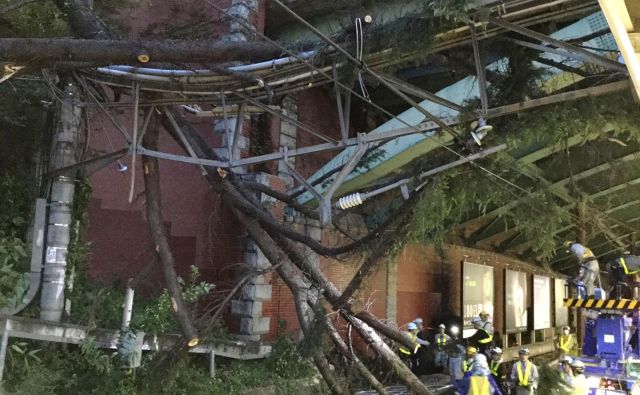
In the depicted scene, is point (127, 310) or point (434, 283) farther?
point (434, 283)

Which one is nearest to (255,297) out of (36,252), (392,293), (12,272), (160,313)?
(160,313)

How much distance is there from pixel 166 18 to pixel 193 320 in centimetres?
716

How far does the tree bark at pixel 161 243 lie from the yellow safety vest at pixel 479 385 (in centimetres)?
497

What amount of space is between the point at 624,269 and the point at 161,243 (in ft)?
34.8

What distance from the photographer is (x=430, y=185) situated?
23.7 ft

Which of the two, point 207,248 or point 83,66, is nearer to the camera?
point 83,66

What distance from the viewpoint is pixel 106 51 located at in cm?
641

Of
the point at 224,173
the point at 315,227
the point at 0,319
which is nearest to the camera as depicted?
the point at 0,319

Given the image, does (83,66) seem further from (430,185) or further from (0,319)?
(430,185)

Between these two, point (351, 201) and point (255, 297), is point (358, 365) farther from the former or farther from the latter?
point (255, 297)

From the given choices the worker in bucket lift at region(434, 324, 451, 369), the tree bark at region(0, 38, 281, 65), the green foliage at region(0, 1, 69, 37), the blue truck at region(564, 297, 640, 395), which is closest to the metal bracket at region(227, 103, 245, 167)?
the tree bark at region(0, 38, 281, 65)

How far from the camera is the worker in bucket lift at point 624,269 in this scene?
42.3ft

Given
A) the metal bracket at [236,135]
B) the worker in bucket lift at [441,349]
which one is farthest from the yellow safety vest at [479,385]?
the metal bracket at [236,135]

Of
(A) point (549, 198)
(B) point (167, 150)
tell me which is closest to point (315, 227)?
(B) point (167, 150)
